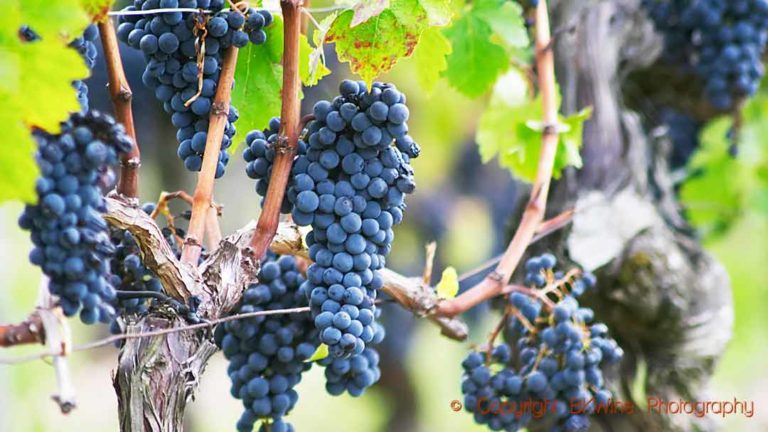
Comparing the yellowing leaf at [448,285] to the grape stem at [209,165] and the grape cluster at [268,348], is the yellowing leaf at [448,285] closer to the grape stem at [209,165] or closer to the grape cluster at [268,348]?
the grape cluster at [268,348]

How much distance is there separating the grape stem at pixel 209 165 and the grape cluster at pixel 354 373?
22 cm

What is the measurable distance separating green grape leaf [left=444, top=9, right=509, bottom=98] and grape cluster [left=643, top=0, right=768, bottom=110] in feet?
2.17

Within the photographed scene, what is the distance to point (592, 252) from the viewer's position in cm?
152

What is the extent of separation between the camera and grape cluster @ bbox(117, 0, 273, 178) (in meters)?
0.92

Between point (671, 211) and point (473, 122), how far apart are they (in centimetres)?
274

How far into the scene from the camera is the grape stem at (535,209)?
1225 millimetres

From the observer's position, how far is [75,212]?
0.72 metres

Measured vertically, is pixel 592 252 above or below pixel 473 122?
below

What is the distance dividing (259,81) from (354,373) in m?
0.38

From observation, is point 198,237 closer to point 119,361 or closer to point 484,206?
point 119,361

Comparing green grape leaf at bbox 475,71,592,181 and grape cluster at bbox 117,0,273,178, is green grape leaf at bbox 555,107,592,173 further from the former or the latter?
grape cluster at bbox 117,0,273,178

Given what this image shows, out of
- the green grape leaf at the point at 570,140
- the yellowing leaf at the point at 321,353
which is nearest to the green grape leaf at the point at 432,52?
the green grape leaf at the point at 570,140

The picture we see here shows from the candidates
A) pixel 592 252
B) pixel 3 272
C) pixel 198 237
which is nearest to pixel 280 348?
pixel 198 237

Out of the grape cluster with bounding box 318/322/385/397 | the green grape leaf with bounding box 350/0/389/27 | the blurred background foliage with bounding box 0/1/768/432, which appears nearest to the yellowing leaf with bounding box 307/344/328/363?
the grape cluster with bounding box 318/322/385/397
